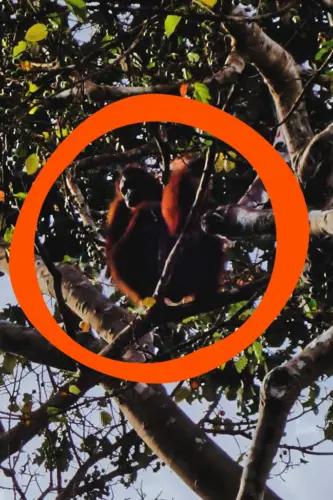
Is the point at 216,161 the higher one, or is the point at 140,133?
the point at 140,133

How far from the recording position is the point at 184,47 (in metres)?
2.16

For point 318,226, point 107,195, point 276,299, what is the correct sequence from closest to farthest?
point 318,226, point 276,299, point 107,195

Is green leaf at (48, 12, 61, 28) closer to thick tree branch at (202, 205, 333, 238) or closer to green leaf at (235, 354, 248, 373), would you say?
thick tree branch at (202, 205, 333, 238)

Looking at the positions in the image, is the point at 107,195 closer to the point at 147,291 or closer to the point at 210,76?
the point at 147,291

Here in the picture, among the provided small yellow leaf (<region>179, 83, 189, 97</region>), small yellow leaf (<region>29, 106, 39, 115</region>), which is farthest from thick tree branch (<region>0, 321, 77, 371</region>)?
small yellow leaf (<region>179, 83, 189, 97</region>)

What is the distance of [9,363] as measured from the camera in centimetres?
229

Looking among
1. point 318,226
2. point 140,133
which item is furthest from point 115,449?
point 318,226

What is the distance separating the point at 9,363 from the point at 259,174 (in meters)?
1.00

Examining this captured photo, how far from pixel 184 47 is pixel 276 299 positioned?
0.82 meters

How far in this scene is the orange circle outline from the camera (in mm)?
1780

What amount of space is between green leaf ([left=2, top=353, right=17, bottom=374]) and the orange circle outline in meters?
0.22

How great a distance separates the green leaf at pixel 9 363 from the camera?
2285mm

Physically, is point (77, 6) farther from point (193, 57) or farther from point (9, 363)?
point (9, 363)

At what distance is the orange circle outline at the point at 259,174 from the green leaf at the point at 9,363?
217 mm
